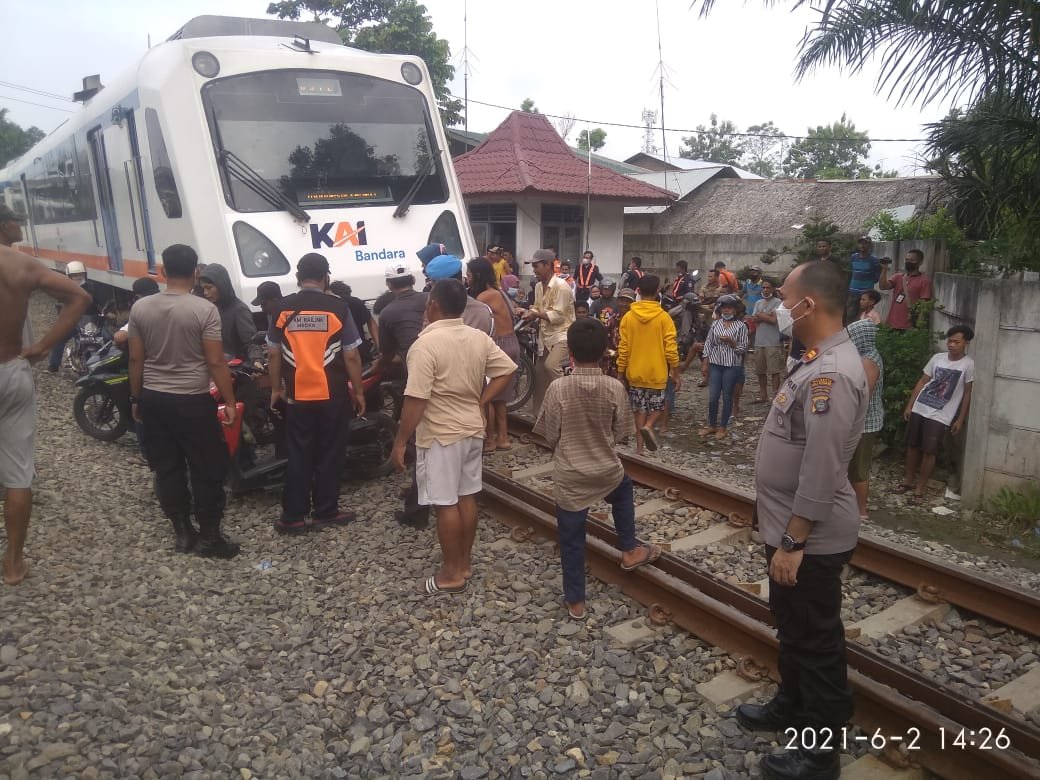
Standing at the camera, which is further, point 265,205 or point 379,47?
point 379,47

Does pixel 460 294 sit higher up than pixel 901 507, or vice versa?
pixel 460 294

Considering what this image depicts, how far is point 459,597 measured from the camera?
4250mm

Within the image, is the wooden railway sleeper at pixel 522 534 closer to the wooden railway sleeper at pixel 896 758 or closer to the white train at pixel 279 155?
the wooden railway sleeper at pixel 896 758

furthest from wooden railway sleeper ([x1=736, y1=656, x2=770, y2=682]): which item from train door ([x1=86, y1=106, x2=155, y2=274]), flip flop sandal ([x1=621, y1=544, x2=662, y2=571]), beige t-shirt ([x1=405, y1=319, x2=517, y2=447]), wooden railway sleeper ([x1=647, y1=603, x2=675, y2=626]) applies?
train door ([x1=86, y1=106, x2=155, y2=274])

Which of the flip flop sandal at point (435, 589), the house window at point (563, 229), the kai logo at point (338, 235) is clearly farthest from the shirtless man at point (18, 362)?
the house window at point (563, 229)

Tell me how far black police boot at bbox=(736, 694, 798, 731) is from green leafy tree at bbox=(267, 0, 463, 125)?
20.1 metres

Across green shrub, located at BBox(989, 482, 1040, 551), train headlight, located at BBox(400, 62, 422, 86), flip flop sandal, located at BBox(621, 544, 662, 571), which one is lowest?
green shrub, located at BBox(989, 482, 1040, 551)

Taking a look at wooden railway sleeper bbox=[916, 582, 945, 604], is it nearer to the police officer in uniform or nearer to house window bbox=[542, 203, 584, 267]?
the police officer in uniform

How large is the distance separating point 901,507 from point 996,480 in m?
0.72

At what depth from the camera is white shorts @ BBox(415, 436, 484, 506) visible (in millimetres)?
4133

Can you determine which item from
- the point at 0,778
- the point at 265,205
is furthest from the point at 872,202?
the point at 0,778

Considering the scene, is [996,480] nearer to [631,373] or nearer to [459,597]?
[631,373]

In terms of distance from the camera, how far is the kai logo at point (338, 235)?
6.67m

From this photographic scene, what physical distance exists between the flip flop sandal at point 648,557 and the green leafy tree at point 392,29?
18.9 metres
